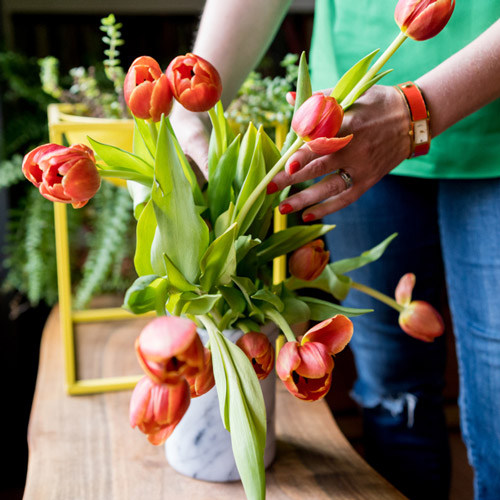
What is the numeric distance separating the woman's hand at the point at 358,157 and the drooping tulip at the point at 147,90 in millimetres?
114

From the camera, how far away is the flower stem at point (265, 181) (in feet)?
Answer: 1.57

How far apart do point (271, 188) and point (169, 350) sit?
0.19 meters

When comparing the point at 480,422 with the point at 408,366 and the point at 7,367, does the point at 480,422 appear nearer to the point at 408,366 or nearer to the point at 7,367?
the point at 408,366

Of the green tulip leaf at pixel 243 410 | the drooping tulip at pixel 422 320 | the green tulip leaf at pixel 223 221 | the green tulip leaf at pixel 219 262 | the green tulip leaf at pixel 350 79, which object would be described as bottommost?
the green tulip leaf at pixel 243 410

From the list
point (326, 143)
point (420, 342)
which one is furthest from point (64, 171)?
point (420, 342)

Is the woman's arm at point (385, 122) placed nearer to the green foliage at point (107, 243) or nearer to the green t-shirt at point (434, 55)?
the green t-shirt at point (434, 55)

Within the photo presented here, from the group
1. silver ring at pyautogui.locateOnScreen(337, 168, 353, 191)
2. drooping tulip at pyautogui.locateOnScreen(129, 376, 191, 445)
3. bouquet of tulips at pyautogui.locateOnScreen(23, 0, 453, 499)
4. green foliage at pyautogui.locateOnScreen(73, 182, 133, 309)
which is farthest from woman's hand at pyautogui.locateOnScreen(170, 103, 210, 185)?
green foliage at pyautogui.locateOnScreen(73, 182, 133, 309)

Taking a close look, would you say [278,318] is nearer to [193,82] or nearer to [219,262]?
[219,262]

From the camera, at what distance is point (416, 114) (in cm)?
54

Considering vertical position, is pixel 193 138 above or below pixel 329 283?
above

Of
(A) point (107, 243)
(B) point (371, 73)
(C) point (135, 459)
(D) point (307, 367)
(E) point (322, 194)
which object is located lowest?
(C) point (135, 459)

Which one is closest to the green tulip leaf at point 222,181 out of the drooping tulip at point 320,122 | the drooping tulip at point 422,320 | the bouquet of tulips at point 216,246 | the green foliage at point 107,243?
the bouquet of tulips at point 216,246

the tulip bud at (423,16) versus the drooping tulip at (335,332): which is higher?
the tulip bud at (423,16)

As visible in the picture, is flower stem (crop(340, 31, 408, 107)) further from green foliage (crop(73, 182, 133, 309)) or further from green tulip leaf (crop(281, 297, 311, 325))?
green foliage (crop(73, 182, 133, 309))
